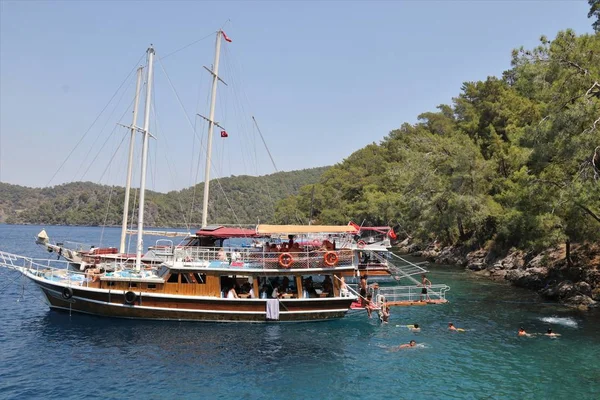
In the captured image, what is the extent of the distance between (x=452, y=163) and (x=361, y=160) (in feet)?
257

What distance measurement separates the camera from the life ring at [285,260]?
88.3 ft

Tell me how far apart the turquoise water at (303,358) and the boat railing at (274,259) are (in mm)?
3491

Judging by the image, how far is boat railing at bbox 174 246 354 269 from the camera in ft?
89.0

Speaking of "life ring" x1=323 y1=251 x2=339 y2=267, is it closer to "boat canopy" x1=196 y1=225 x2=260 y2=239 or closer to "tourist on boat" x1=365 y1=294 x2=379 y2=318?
"tourist on boat" x1=365 y1=294 x2=379 y2=318

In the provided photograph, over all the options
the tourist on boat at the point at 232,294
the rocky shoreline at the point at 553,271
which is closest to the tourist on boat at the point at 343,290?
the tourist on boat at the point at 232,294

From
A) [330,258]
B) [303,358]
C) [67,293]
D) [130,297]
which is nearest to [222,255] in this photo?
[130,297]

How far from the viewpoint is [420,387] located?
18.0m

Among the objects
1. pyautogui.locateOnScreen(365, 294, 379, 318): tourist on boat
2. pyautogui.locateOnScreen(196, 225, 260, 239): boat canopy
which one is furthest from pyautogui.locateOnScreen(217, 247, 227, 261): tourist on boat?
pyautogui.locateOnScreen(365, 294, 379, 318): tourist on boat

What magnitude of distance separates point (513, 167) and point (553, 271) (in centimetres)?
1964

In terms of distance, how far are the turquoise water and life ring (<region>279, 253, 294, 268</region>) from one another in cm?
353

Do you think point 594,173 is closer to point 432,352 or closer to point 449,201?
point 432,352

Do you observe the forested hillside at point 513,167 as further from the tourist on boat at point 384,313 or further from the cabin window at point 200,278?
the cabin window at point 200,278

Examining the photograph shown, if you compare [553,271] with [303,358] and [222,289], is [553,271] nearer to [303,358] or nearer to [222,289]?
[303,358]

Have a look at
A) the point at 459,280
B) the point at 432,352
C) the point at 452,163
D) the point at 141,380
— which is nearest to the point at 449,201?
the point at 452,163
